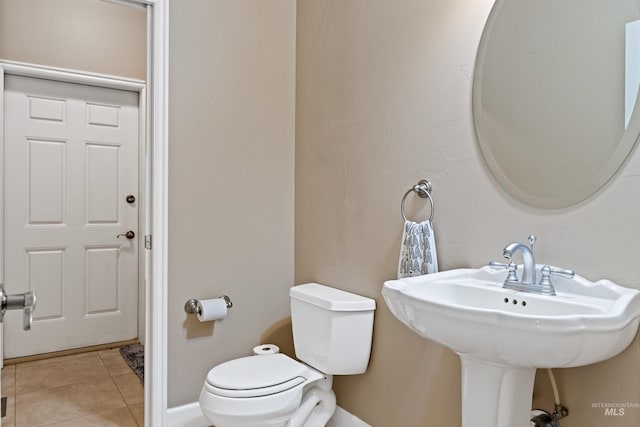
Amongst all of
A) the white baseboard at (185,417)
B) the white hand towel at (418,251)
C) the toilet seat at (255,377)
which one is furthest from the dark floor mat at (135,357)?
the white hand towel at (418,251)

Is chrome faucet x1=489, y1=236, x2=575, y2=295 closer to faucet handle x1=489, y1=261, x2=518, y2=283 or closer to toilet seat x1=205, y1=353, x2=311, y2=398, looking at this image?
faucet handle x1=489, y1=261, x2=518, y2=283

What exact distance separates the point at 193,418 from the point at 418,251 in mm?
1409

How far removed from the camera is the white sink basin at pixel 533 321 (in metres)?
0.92

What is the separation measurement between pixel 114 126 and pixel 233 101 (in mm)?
1529

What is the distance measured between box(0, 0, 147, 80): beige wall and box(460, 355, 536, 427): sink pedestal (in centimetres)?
316

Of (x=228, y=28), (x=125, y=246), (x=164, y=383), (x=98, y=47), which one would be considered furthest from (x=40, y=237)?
(x=228, y=28)

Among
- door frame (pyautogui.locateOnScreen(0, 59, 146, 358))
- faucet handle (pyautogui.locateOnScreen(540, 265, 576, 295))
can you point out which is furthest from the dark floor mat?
faucet handle (pyautogui.locateOnScreen(540, 265, 576, 295))

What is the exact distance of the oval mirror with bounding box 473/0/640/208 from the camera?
3.92 ft

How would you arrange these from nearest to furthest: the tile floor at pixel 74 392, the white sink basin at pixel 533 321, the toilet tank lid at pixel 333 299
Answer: the white sink basin at pixel 533 321
the toilet tank lid at pixel 333 299
the tile floor at pixel 74 392

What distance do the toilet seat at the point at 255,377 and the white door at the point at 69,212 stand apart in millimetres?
1912

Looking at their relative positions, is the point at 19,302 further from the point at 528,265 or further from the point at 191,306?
the point at 191,306

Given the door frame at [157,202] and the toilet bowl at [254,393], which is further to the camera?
the door frame at [157,202]

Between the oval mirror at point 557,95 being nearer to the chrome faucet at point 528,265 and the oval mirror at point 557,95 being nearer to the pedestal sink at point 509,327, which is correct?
the chrome faucet at point 528,265

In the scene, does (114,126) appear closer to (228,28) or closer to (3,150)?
(3,150)
